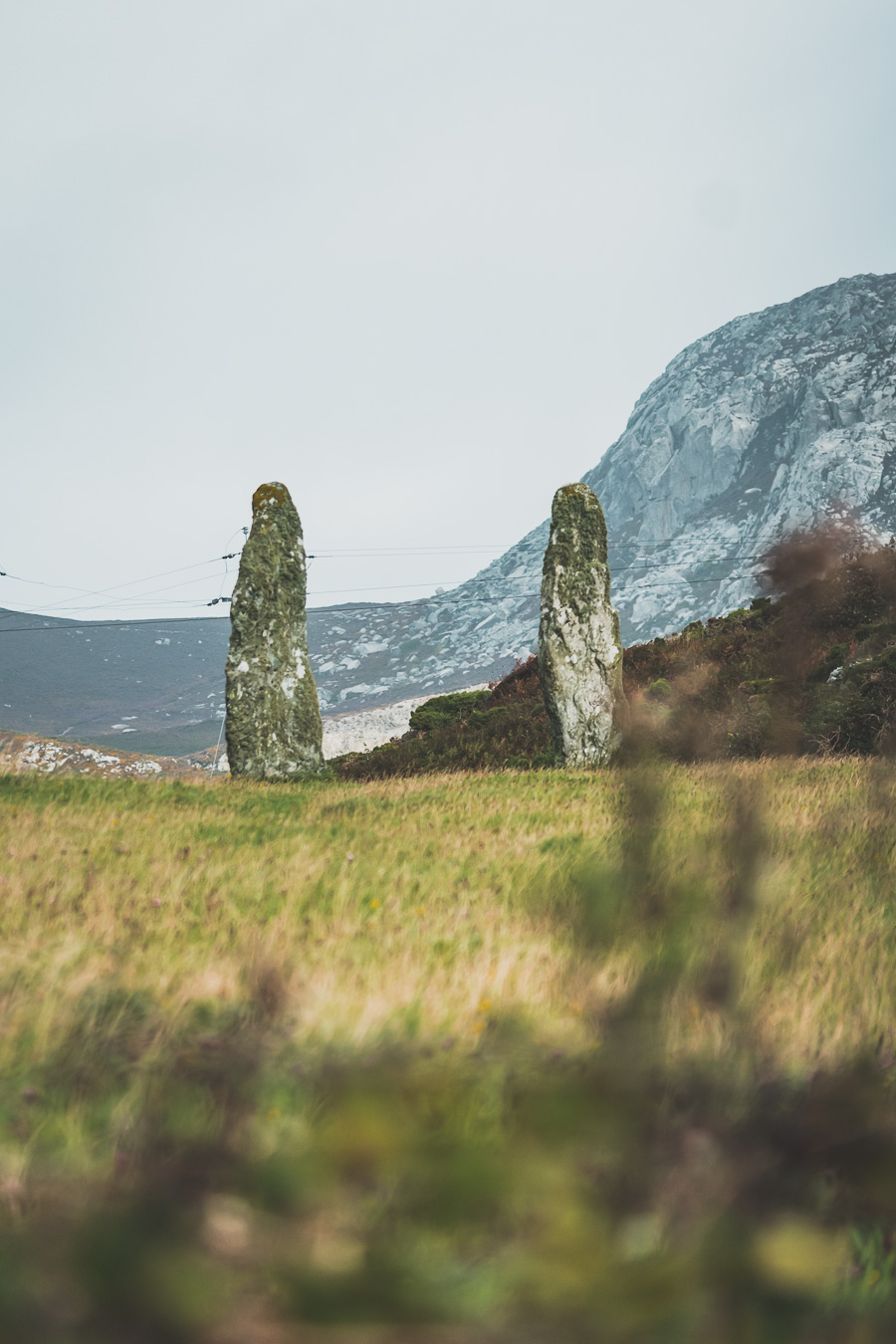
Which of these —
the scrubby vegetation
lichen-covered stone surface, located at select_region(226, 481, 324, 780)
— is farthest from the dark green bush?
lichen-covered stone surface, located at select_region(226, 481, 324, 780)

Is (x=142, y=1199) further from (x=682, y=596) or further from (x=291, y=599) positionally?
(x=682, y=596)

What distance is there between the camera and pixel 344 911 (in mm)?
4242

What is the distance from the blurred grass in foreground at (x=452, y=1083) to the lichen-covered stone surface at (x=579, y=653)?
27.2ft

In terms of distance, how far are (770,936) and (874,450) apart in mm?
176014

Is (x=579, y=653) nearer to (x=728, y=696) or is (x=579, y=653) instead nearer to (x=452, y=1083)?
(x=728, y=696)

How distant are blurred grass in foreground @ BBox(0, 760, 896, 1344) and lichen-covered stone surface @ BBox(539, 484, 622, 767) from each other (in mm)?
8299

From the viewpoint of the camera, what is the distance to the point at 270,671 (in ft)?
48.8

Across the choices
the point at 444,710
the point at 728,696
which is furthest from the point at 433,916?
the point at 444,710

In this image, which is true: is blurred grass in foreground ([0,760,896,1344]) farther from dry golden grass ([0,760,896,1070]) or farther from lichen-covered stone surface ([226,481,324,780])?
lichen-covered stone surface ([226,481,324,780])

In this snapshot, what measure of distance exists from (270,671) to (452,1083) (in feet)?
46.6

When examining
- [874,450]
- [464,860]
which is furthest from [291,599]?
[874,450]

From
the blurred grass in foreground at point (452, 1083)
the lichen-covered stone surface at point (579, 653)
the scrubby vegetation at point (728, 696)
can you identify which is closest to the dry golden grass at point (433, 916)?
the blurred grass in foreground at point (452, 1083)

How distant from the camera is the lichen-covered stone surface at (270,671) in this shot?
1454cm

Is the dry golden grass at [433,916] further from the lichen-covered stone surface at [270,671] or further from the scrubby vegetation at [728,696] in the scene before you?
the lichen-covered stone surface at [270,671]
